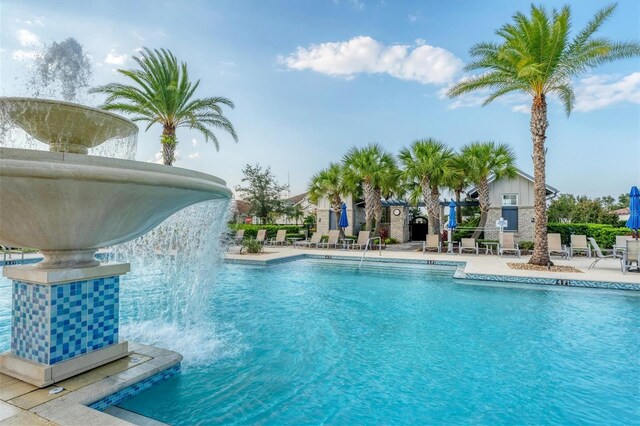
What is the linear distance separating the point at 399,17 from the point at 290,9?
503 centimetres

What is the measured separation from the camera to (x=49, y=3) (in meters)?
6.73

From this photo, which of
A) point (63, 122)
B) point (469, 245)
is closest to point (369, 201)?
point (469, 245)

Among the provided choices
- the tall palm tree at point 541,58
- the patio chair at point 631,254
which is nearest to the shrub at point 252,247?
the tall palm tree at point 541,58

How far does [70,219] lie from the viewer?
2900mm

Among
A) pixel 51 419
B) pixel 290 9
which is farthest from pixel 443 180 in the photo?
pixel 51 419

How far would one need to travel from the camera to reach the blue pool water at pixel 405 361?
326 centimetres

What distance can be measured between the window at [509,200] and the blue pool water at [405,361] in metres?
14.5

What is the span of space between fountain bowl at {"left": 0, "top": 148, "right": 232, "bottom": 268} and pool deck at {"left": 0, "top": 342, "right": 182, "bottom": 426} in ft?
3.49

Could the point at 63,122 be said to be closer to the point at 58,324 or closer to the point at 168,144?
the point at 58,324

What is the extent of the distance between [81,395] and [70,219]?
1.45 m

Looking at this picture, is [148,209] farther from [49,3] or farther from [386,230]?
[386,230]

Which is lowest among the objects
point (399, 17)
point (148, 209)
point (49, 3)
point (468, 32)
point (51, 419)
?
point (51, 419)

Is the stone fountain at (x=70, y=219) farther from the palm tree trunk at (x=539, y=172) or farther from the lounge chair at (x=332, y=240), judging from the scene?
the lounge chair at (x=332, y=240)

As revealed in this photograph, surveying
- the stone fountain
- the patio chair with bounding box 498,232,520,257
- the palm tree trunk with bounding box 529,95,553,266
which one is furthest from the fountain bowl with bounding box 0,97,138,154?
the patio chair with bounding box 498,232,520,257
